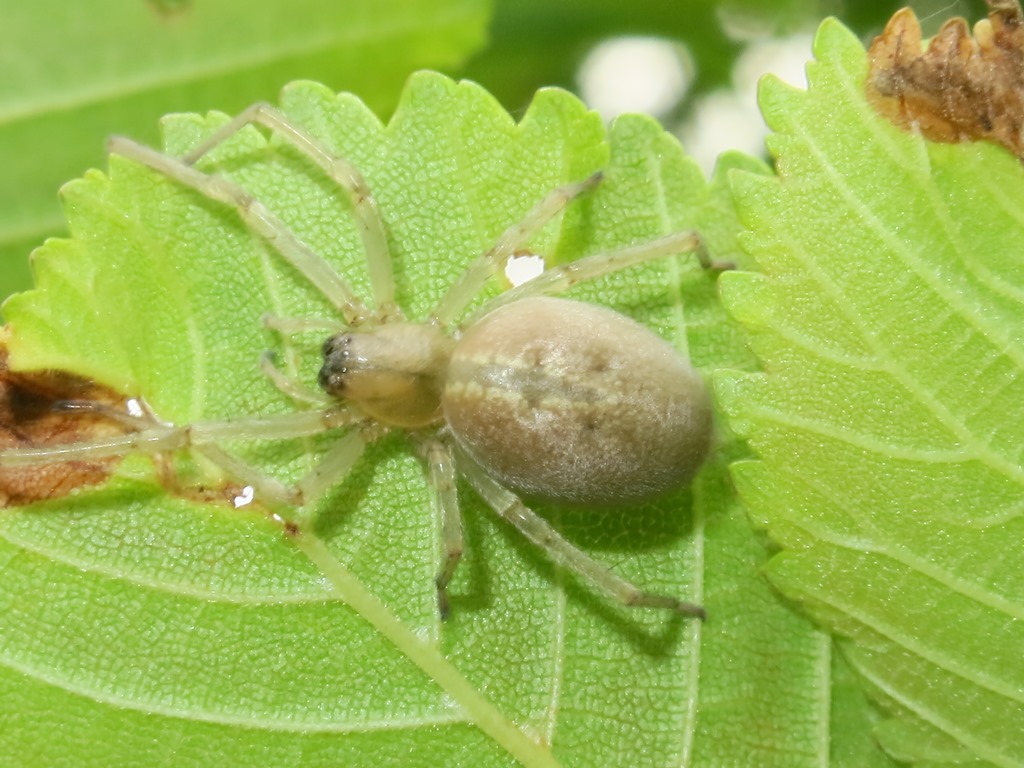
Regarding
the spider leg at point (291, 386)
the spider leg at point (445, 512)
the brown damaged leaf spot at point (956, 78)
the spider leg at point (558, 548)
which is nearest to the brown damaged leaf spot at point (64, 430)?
the spider leg at point (291, 386)

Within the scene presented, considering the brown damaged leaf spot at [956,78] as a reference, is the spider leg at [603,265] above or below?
below

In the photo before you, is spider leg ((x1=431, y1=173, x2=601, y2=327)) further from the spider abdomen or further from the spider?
the spider abdomen

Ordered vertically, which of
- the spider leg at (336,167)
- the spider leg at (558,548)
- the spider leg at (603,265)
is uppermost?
the spider leg at (336,167)

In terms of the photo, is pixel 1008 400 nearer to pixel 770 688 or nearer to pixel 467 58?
pixel 770 688

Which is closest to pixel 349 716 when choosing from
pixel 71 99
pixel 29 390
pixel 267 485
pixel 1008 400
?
pixel 267 485

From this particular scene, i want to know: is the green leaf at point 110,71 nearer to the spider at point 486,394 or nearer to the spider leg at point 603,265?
the spider at point 486,394

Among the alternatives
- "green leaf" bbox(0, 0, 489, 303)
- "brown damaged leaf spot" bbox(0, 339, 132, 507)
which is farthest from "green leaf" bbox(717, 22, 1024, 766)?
"green leaf" bbox(0, 0, 489, 303)
